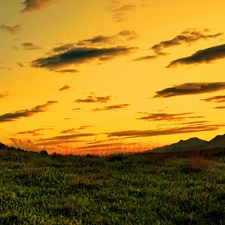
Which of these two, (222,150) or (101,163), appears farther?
(222,150)

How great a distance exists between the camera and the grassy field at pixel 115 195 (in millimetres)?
12211

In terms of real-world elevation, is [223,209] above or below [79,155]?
below

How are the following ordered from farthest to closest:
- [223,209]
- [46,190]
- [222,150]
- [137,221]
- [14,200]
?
[222,150], [46,190], [14,200], [223,209], [137,221]

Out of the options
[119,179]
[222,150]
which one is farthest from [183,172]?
[222,150]

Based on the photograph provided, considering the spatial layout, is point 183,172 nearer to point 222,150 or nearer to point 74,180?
point 74,180

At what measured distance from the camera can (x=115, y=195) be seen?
1516 centimetres

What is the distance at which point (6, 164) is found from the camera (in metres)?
23.3

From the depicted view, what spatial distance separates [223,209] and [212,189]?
3106mm

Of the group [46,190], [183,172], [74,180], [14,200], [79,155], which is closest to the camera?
[14,200]

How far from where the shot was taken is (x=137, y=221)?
11.9 meters

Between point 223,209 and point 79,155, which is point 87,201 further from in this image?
point 79,155

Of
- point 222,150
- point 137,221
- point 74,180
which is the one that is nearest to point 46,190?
point 74,180

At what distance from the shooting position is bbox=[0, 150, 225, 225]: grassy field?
12211mm

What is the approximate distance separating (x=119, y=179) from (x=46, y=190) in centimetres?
405
